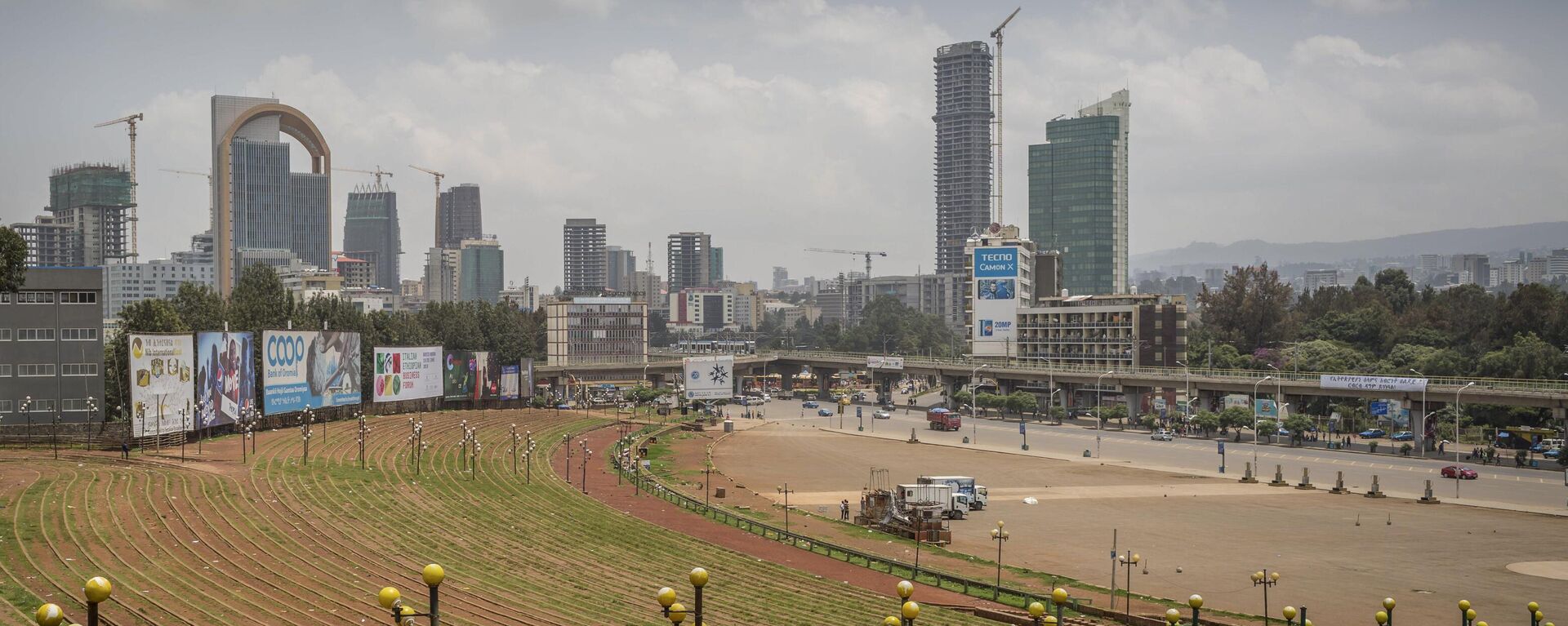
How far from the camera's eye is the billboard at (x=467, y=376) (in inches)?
4055

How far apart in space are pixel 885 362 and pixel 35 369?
10698 centimetres

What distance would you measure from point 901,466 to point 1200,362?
77481mm

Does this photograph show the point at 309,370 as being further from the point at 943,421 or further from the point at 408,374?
the point at 943,421

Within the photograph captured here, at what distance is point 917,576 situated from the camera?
44812mm

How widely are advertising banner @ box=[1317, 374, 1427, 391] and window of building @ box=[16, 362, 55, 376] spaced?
90457 millimetres

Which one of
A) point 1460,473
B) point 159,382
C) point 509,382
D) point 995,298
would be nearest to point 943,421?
point 995,298

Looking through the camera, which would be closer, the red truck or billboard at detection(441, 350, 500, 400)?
billboard at detection(441, 350, 500, 400)

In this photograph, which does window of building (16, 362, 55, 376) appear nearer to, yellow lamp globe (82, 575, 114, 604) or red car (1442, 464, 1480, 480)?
yellow lamp globe (82, 575, 114, 604)

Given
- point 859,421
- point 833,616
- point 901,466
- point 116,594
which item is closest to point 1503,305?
point 859,421

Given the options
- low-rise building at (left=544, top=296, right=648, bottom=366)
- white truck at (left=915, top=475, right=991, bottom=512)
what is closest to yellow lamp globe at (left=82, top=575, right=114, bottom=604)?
white truck at (left=915, top=475, right=991, bottom=512)

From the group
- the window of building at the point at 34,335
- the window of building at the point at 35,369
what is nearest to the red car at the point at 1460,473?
the window of building at the point at 35,369

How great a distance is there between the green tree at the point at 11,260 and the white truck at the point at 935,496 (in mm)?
42703

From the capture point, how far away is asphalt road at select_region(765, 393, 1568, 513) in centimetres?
7062

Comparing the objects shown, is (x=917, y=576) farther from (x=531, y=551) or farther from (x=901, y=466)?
(x=901, y=466)
